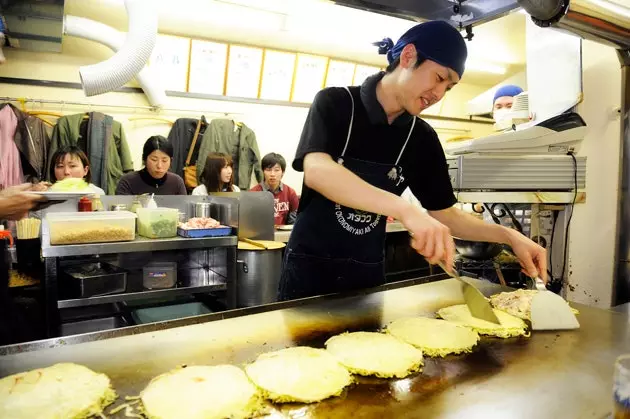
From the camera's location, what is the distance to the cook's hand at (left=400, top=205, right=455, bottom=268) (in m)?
1.29

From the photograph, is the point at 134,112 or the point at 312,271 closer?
the point at 312,271

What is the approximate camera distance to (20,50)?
4.76 metres

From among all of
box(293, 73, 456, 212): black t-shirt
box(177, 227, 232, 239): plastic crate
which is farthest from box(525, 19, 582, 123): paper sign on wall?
box(177, 227, 232, 239): plastic crate

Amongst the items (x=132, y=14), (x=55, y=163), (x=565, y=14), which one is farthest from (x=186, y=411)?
(x=132, y=14)

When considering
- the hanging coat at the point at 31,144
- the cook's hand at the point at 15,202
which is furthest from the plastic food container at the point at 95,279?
the hanging coat at the point at 31,144

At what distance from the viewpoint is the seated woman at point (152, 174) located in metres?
4.30

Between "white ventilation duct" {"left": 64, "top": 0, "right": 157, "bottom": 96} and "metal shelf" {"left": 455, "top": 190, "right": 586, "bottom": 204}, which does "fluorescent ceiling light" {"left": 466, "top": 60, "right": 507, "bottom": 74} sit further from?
"white ventilation duct" {"left": 64, "top": 0, "right": 157, "bottom": 96}

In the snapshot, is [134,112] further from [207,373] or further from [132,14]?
[207,373]

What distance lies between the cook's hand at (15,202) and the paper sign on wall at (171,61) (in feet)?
12.9

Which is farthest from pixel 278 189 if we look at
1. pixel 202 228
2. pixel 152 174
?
pixel 202 228

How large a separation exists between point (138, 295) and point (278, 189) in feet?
8.25

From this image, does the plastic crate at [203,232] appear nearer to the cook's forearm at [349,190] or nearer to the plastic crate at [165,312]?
the plastic crate at [165,312]

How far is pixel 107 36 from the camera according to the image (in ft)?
15.0

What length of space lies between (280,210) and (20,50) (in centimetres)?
343
